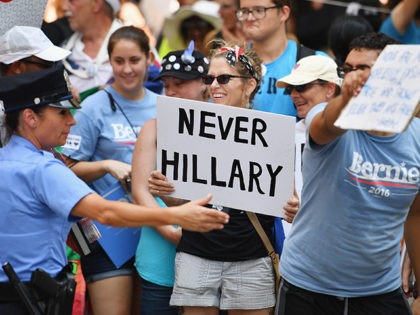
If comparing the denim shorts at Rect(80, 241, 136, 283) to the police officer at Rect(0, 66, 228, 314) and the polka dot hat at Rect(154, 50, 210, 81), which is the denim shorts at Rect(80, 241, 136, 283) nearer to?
the polka dot hat at Rect(154, 50, 210, 81)

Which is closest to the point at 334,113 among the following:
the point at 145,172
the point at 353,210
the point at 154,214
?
the point at 353,210

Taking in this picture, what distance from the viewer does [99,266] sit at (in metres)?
6.08

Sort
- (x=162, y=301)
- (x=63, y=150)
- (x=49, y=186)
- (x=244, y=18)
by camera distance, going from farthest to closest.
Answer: (x=244, y=18), (x=63, y=150), (x=162, y=301), (x=49, y=186)

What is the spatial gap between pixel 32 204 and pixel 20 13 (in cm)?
161

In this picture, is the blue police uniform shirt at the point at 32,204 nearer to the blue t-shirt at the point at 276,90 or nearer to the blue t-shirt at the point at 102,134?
the blue t-shirt at the point at 102,134

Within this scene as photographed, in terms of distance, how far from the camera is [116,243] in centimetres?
606

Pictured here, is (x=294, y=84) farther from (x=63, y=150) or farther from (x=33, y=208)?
(x=33, y=208)

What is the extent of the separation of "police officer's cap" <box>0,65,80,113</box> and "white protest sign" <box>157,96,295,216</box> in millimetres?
626

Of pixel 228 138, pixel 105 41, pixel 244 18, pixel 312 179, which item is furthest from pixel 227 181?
pixel 105 41

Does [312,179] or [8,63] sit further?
[8,63]

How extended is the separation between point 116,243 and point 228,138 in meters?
1.44

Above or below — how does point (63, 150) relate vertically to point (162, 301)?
above

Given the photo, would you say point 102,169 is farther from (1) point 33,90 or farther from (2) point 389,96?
(2) point 389,96

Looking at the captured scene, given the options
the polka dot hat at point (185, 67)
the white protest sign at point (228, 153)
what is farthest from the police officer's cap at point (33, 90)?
the polka dot hat at point (185, 67)
